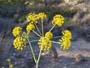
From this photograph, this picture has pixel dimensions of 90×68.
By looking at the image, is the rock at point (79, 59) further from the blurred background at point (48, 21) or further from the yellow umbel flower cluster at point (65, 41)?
the yellow umbel flower cluster at point (65, 41)

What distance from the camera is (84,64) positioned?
8164mm

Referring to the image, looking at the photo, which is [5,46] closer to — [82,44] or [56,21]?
[82,44]

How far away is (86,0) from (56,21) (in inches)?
300

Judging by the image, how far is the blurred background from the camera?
852 centimetres

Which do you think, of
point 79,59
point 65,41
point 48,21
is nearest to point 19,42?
point 65,41

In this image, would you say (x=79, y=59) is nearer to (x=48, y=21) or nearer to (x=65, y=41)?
(x=48, y=21)

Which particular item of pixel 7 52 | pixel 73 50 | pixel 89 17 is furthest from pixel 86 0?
pixel 7 52

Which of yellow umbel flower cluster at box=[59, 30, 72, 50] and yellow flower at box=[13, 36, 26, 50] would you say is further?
yellow flower at box=[13, 36, 26, 50]

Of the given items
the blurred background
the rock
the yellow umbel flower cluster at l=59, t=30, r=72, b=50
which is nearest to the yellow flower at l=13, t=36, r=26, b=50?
the yellow umbel flower cluster at l=59, t=30, r=72, b=50

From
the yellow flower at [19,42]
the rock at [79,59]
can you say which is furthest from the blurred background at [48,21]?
the yellow flower at [19,42]

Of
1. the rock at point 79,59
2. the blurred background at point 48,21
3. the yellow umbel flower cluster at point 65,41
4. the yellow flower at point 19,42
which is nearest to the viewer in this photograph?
the yellow umbel flower cluster at point 65,41

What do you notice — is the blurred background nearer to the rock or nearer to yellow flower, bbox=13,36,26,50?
the rock

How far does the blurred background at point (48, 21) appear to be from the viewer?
852 centimetres

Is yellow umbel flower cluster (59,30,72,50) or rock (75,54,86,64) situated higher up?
yellow umbel flower cluster (59,30,72,50)
